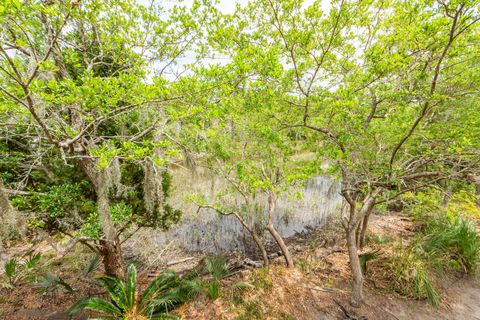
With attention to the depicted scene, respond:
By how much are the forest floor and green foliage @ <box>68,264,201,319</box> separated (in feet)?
1.00

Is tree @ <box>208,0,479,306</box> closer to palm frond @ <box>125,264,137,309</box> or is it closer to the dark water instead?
the dark water

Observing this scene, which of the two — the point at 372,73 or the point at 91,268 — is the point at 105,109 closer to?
the point at 372,73

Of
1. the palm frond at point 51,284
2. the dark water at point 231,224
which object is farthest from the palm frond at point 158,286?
the dark water at point 231,224

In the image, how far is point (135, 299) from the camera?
11.6 feet

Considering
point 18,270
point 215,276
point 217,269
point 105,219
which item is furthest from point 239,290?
point 18,270

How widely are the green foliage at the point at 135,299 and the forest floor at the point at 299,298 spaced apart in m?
0.31

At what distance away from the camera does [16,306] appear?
4.21 m

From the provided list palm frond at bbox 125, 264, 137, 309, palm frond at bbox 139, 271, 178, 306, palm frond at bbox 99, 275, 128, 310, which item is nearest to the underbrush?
palm frond at bbox 139, 271, 178, 306

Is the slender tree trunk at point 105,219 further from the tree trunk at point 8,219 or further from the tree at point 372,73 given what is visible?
the tree at point 372,73

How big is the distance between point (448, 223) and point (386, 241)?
183 centimetres

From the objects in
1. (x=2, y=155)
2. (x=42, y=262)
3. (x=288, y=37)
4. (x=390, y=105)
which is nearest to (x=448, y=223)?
(x=390, y=105)

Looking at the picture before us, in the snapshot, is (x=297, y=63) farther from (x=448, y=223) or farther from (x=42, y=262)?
(x=42, y=262)

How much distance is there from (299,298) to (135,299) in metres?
3.23

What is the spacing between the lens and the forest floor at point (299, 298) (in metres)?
3.46
